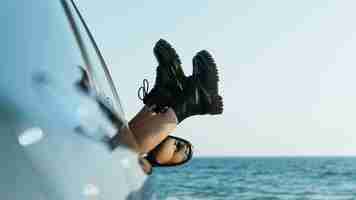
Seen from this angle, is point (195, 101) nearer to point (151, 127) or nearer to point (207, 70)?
point (207, 70)

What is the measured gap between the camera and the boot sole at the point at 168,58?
9.39 ft

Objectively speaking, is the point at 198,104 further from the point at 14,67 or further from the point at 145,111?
the point at 14,67

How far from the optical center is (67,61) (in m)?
1.68

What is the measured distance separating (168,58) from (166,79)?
100 mm

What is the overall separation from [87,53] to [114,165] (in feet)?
0.97

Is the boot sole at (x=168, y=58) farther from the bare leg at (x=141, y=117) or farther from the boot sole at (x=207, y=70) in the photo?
the bare leg at (x=141, y=117)

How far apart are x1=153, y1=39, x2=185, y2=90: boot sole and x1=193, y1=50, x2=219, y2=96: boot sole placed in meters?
0.06

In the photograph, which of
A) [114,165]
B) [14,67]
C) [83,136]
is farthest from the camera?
[114,165]

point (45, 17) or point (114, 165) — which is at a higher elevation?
point (45, 17)

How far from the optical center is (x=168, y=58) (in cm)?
289

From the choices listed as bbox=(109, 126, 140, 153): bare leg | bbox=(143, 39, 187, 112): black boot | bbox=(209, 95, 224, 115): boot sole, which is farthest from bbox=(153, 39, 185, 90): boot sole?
bbox=(109, 126, 140, 153): bare leg

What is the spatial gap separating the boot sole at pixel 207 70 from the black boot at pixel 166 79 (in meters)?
0.06

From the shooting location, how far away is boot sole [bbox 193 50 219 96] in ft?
9.43

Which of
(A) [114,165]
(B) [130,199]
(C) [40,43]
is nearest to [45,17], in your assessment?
(C) [40,43]
